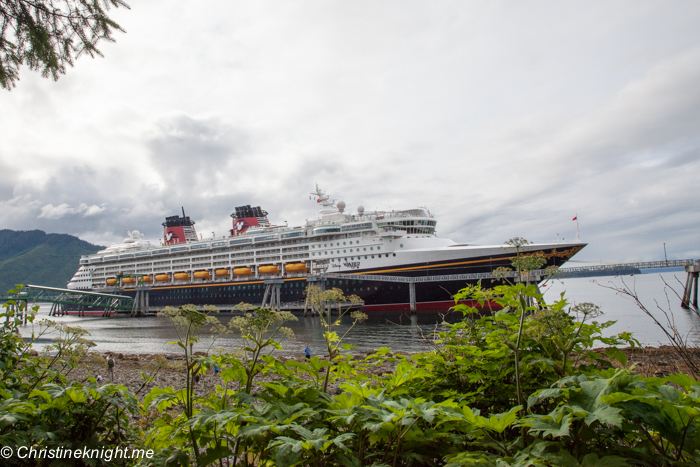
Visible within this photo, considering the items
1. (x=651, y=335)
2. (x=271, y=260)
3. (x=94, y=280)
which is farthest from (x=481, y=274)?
(x=94, y=280)

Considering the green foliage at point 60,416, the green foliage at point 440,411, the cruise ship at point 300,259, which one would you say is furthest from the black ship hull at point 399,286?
the green foliage at point 60,416

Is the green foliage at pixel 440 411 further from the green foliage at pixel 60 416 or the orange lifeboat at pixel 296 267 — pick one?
the orange lifeboat at pixel 296 267

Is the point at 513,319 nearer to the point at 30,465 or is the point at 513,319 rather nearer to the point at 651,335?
the point at 30,465

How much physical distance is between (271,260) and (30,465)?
44.5 metres

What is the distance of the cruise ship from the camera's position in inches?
1358

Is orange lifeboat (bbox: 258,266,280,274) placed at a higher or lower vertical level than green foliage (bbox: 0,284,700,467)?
higher

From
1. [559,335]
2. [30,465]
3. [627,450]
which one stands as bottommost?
[30,465]

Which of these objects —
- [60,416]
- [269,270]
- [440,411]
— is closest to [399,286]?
[269,270]

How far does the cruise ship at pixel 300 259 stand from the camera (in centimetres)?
3450

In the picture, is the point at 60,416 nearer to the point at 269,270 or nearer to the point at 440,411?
the point at 440,411

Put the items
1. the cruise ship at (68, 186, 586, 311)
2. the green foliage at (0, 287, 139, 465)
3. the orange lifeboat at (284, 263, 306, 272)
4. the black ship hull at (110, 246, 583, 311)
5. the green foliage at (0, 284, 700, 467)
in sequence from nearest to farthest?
1. the green foliage at (0, 284, 700, 467)
2. the green foliage at (0, 287, 139, 465)
3. the black ship hull at (110, 246, 583, 311)
4. the cruise ship at (68, 186, 586, 311)
5. the orange lifeboat at (284, 263, 306, 272)

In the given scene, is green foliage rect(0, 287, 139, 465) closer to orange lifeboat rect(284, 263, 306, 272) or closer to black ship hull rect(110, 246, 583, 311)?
black ship hull rect(110, 246, 583, 311)

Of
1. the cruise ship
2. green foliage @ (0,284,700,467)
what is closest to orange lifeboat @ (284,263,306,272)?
the cruise ship

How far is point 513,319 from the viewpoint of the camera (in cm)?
216
